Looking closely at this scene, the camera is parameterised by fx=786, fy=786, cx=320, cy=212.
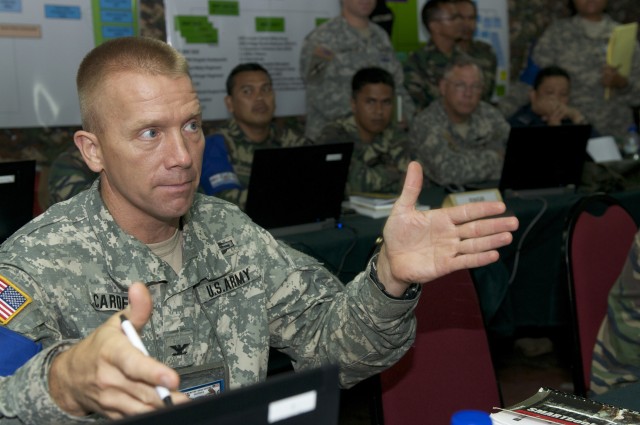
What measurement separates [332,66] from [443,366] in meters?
3.48

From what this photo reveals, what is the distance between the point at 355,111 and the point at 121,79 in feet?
10.1

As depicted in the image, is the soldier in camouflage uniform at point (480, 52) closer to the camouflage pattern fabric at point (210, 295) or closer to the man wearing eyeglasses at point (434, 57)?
the man wearing eyeglasses at point (434, 57)

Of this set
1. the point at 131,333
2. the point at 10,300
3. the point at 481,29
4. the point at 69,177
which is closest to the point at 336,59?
the point at 481,29

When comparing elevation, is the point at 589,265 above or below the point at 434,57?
below

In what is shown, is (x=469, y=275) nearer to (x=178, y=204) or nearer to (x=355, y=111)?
(x=178, y=204)

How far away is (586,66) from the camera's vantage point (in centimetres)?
597

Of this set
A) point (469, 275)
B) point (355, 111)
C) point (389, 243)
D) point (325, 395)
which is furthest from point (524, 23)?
point (325, 395)

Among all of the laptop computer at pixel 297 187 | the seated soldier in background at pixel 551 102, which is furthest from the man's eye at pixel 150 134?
the seated soldier in background at pixel 551 102

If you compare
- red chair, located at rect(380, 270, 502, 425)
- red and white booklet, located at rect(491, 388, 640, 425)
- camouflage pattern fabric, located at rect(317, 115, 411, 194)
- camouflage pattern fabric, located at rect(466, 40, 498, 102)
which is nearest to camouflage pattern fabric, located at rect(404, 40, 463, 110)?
camouflage pattern fabric, located at rect(466, 40, 498, 102)

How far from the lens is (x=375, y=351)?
1.46 m

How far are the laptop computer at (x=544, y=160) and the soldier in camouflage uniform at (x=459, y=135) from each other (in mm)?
639

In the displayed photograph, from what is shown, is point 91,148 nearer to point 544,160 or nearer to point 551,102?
point 544,160

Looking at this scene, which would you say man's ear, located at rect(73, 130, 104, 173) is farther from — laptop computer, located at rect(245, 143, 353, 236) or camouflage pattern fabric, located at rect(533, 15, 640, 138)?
camouflage pattern fabric, located at rect(533, 15, 640, 138)

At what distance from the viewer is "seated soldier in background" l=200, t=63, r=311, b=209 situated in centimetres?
375
